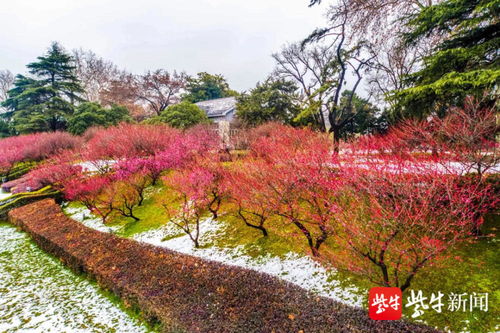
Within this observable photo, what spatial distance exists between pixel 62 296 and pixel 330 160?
702cm

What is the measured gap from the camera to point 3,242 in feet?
30.0

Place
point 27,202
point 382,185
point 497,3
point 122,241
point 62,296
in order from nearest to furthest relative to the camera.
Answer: point 382,185 → point 497,3 → point 62,296 → point 122,241 → point 27,202

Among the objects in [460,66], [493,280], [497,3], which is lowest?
[493,280]

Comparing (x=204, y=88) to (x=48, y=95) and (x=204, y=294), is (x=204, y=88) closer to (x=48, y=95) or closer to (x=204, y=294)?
(x=48, y=95)

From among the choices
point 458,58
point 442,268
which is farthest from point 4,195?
point 458,58

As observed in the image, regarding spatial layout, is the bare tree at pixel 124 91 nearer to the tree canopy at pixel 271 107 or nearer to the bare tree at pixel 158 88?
the bare tree at pixel 158 88

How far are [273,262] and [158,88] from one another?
29394 millimetres

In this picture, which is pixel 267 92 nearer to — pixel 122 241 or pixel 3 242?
pixel 122 241

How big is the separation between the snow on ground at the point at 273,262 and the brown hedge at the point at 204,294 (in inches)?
43.9

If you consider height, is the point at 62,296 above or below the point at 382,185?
below

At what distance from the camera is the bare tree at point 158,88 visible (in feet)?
96.1

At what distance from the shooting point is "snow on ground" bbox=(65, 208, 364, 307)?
4.75 m

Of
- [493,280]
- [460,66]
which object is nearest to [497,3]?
[460,66]

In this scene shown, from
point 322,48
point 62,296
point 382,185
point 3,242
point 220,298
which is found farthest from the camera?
Answer: point 322,48
